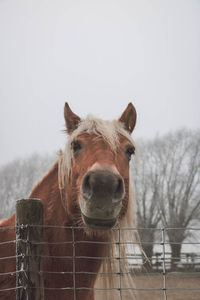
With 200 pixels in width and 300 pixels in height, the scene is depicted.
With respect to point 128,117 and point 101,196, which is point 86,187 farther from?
point 128,117

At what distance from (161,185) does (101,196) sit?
25.0 metres

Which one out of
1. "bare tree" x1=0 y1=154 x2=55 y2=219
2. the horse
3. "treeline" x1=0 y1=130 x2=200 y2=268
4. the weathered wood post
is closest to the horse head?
the horse

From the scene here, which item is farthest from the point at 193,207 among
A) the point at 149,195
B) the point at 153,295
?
the point at 153,295

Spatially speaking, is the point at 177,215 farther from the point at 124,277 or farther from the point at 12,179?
the point at 124,277

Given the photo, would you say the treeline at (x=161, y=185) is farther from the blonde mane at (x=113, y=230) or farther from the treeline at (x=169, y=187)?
the blonde mane at (x=113, y=230)

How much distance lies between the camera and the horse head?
2635mm

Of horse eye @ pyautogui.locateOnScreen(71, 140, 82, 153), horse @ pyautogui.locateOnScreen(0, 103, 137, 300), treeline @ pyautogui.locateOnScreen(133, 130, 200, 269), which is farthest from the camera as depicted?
treeline @ pyautogui.locateOnScreen(133, 130, 200, 269)

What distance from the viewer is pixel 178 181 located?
26609 millimetres

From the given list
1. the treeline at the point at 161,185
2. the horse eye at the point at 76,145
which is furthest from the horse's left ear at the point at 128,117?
the treeline at the point at 161,185

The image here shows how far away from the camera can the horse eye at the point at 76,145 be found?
3.32 metres

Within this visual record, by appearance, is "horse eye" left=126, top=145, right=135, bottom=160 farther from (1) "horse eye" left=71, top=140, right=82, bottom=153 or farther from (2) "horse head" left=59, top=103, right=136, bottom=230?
(1) "horse eye" left=71, top=140, right=82, bottom=153

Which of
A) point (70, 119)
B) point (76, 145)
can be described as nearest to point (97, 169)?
point (76, 145)

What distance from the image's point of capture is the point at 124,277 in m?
3.45

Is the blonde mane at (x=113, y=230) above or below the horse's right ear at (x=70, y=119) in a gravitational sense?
below
